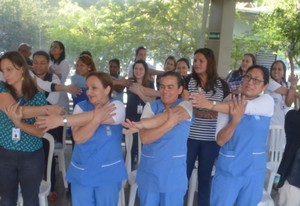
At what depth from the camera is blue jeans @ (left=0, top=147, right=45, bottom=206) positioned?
A: 7.09ft

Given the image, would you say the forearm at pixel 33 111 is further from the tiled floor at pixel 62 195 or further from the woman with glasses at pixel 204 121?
the tiled floor at pixel 62 195

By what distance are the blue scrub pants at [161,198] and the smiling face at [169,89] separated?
59cm

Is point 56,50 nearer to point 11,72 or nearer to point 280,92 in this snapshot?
point 11,72

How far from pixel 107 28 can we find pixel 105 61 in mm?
539

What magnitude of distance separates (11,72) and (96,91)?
57 centimetres

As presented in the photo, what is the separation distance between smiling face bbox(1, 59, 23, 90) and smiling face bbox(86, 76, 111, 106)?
0.46m

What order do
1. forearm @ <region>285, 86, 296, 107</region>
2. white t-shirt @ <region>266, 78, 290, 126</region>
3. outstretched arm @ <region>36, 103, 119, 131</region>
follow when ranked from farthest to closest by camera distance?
1. white t-shirt @ <region>266, 78, 290, 126</region>
2. forearm @ <region>285, 86, 296, 107</region>
3. outstretched arm @ <region>36, 103, 119, 131</region>

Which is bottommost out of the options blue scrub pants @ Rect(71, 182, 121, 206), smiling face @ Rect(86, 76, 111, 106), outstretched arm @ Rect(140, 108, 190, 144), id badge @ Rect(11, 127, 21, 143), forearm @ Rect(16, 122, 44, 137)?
blue scrub pants @ Rect(71, 182, 121, 206)

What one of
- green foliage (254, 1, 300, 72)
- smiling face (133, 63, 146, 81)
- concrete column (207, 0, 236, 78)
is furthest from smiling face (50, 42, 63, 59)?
green foliage (254, 1, 300, 72)

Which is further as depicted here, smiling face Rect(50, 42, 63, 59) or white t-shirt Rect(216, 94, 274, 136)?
smiling face Rect(50, 42, 63, 59)

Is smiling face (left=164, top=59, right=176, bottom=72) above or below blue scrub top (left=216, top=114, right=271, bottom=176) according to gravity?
above

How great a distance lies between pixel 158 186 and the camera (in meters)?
2.08

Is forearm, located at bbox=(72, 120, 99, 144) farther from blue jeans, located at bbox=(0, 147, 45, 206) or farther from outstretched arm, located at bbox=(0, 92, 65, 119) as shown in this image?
blue jeans, located at bbox=(0, 147, 45, 206)

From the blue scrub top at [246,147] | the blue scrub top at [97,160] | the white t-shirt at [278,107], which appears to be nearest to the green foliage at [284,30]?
the white t-shirt at [278,107]
